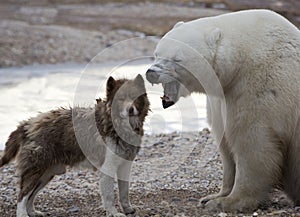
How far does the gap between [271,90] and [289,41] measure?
0.43m

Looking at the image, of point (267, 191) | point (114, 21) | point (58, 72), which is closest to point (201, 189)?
point (267, 191)

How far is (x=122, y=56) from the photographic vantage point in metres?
17.9

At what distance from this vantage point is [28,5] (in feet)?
94.8

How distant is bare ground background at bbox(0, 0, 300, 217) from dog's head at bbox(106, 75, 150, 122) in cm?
84

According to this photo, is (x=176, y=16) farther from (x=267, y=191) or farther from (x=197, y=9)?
(x=267, y=191)

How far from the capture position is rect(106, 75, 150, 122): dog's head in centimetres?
536

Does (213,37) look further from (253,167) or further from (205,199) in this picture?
(205,199)

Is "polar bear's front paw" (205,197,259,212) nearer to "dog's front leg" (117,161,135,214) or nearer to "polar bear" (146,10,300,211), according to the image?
"polar bear" (146,10,300,211)

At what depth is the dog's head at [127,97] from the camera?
536 cm

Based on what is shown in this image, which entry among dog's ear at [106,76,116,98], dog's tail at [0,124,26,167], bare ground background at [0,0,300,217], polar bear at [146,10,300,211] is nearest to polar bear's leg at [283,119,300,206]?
polar bear at [146,10,300,211]

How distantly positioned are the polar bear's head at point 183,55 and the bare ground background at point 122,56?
1109 millimetres

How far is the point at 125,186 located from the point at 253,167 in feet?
3.42

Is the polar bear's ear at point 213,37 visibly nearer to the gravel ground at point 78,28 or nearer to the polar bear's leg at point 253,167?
the polar bear's leg at point 253,167

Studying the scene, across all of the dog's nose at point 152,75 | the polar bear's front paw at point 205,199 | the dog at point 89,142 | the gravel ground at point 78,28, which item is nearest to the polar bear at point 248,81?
the dog's nose at point 152,75
